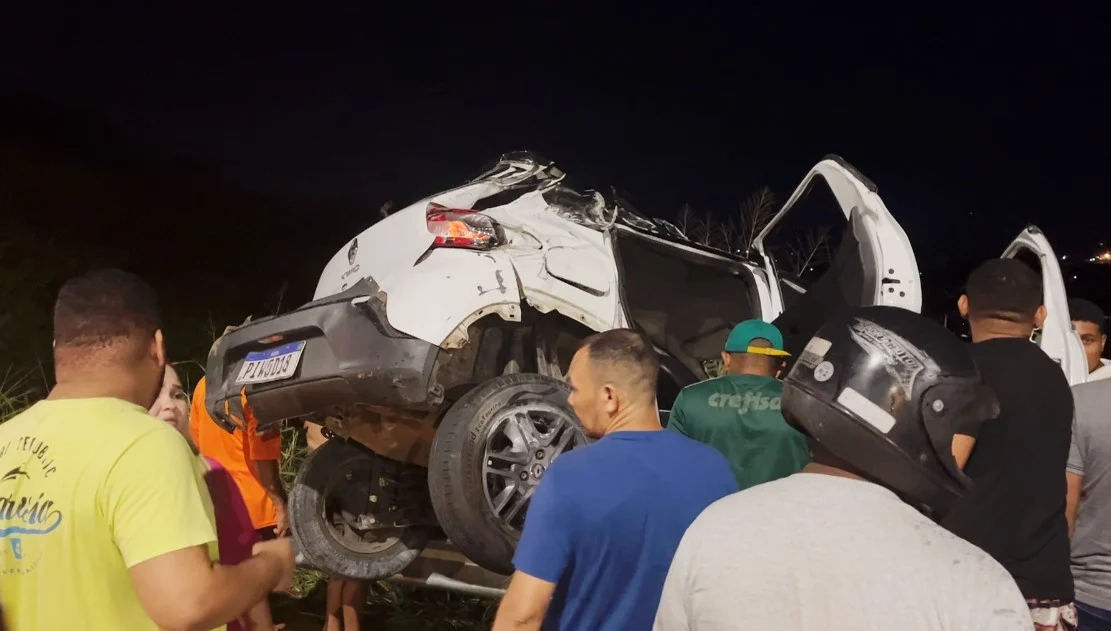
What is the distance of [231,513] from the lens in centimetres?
196

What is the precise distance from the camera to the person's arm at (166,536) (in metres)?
1.60

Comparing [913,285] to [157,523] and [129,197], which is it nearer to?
[157,523]

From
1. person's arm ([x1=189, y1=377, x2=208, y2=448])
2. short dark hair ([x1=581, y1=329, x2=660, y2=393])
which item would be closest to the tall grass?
person's arm ([x1=189, y1=377, x2=208, y2=448])

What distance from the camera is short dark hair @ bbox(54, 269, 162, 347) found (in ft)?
5.87

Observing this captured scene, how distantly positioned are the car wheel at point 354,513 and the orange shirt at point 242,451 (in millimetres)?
170

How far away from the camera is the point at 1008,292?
245cm

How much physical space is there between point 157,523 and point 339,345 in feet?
6.23

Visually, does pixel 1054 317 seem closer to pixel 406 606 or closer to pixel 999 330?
pixel 999 330

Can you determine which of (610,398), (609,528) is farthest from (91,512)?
(610,398)

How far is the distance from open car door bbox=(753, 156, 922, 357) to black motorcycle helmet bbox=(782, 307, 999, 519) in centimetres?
284

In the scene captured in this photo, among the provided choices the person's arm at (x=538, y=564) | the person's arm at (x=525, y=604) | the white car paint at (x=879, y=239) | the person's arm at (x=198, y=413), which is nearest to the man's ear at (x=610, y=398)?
the person's arm at (x=538, y=564)

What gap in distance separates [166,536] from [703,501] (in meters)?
1.27

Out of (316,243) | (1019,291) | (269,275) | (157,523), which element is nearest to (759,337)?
(1019,291)

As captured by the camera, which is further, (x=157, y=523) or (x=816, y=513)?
(x=157, y=523)
